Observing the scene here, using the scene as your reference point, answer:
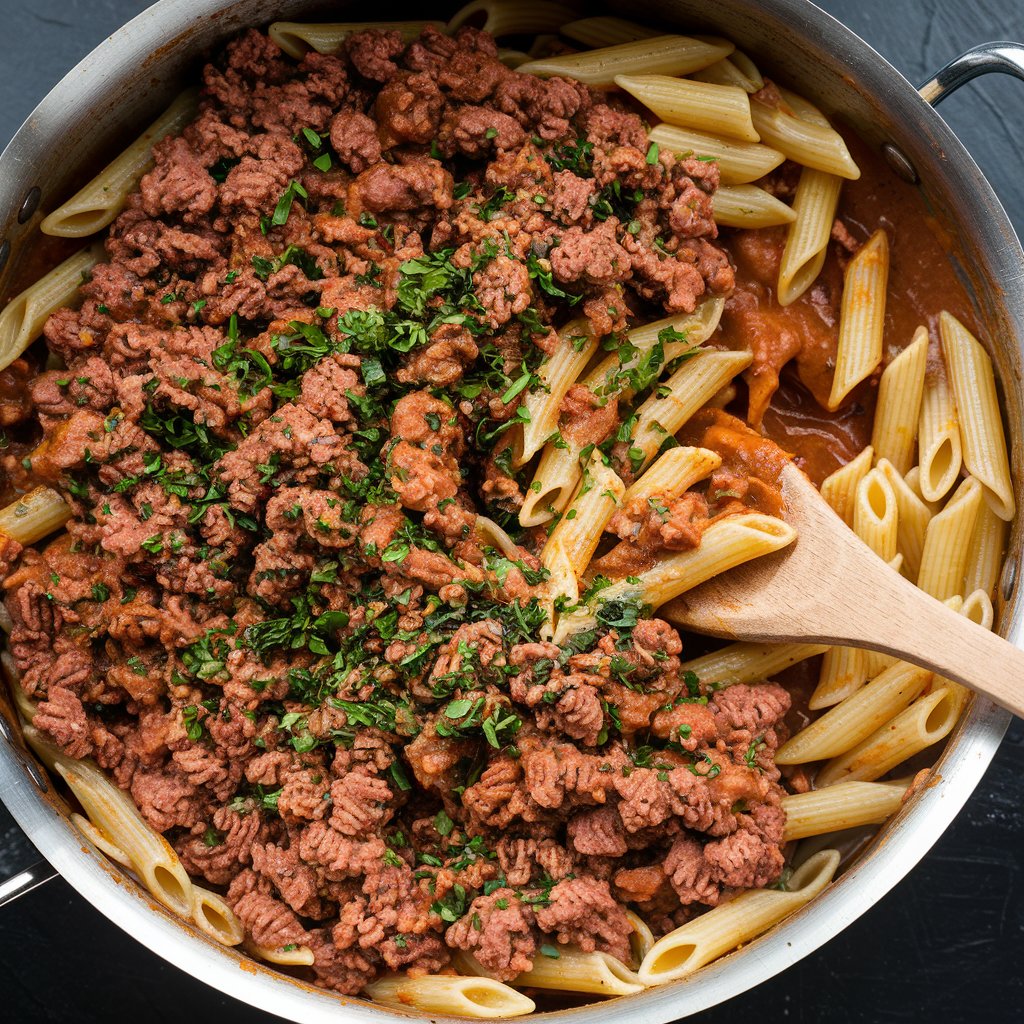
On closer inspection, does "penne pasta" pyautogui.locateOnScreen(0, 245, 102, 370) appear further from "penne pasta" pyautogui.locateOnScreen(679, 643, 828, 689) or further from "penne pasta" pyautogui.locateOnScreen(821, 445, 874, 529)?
"penne pasta" pyautogui.locateOnScreen(821, 445, 874, 529)

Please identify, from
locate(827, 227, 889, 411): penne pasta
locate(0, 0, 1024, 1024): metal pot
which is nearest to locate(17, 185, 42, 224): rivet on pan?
locate(0, 0, 1024, 1024): metal pot

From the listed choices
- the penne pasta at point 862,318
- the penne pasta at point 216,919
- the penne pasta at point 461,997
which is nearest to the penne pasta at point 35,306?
the penne pasta at point 216,919

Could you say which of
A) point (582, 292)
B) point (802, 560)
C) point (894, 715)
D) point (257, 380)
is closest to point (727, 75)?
point (582, 292)

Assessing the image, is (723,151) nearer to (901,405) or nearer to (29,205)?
(901,405)

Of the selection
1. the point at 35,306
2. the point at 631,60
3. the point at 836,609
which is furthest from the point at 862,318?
the point at 35,306

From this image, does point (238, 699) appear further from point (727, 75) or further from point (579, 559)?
point (727, 75)
